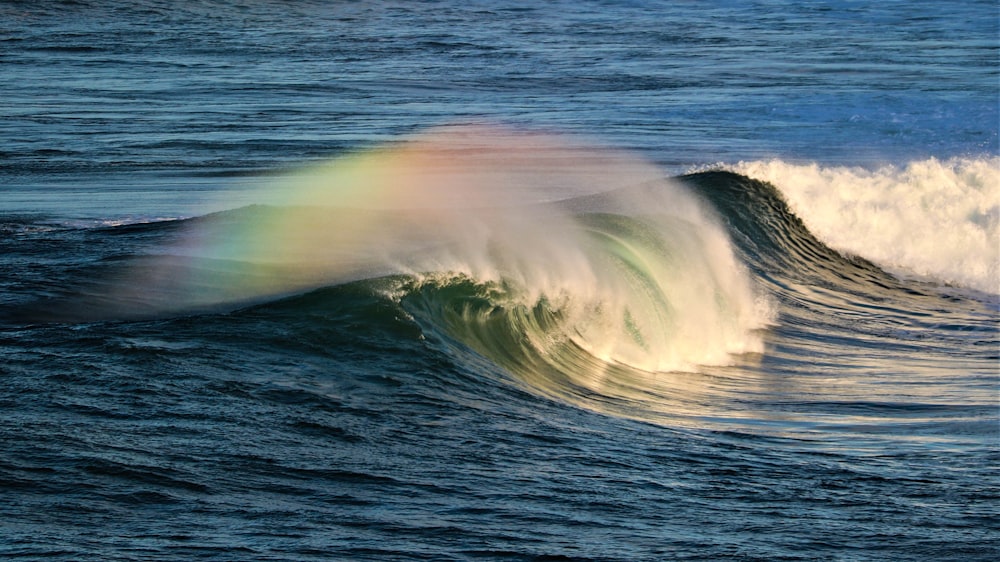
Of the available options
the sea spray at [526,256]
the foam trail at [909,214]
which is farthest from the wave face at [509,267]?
the foam trail at [909,214]

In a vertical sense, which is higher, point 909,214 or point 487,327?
point 909,214

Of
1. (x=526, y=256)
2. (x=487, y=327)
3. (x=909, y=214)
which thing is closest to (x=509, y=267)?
(x=526, y=256)

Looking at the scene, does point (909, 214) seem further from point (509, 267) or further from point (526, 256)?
point (509, 267)

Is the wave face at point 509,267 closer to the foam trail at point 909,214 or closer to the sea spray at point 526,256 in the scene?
the sea spray at point 526,256

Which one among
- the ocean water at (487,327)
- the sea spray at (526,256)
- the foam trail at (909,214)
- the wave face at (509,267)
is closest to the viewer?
the ocean water at (487,327)

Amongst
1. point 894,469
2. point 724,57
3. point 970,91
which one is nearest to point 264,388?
point 894,469
